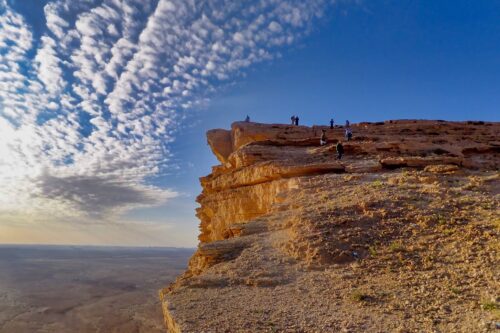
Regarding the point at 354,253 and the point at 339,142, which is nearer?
the point at 354,253

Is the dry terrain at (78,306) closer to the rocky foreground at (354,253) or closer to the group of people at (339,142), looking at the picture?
the group of people at (339,142)

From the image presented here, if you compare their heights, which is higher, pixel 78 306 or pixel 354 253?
pixel 354 253

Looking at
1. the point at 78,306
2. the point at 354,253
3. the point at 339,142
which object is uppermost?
the point at 339,142

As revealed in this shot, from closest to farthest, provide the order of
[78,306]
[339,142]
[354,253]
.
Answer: [354,253] < [339,142] < [78,306]

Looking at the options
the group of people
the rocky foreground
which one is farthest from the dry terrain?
the rocky foreground

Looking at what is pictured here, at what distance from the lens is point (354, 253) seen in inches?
392

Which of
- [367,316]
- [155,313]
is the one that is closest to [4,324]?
[155,313]

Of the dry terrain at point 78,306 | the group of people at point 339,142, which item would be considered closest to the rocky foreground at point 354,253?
the group of people at point 339,142

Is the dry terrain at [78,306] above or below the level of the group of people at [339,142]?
below

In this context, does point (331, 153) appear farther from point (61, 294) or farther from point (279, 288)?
point (61, 294)

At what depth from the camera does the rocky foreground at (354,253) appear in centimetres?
721

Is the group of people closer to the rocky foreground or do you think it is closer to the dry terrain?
the rocky foreground

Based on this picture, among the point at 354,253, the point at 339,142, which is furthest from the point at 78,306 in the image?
the point at 354,253

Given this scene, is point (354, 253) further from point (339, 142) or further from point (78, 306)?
point (78, 306)
